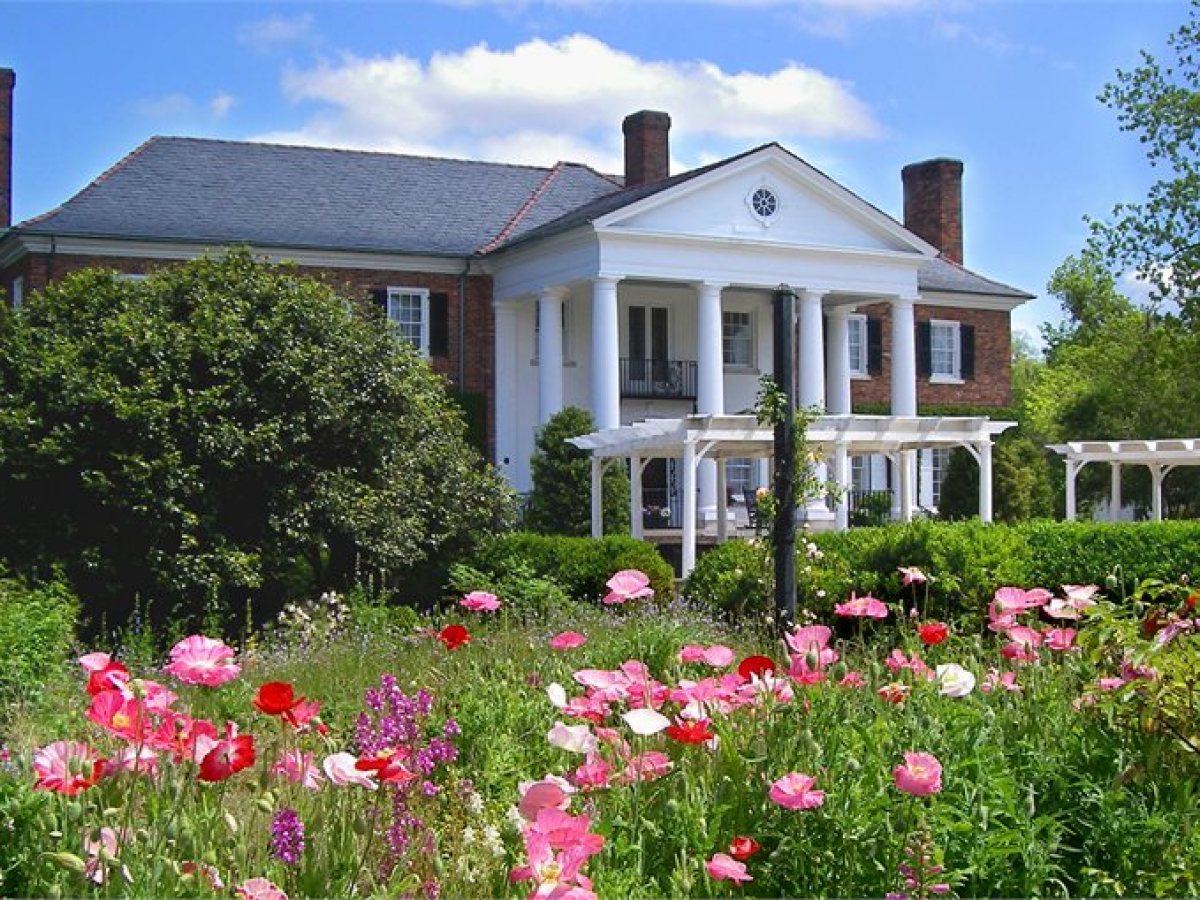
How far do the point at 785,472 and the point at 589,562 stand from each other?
6.55 metres

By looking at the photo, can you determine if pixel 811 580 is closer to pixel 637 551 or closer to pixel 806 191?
pixel 637 551

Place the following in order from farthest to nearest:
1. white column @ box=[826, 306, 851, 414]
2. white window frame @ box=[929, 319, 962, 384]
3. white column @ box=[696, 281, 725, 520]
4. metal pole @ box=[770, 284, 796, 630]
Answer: white window frame @ box=[929, 319, 962, 384], white column @ box=[826, 306, 851, 414], white column @ box=[696, 281, 725, 520], metal pole @ box=[770, 284, 796, 630]

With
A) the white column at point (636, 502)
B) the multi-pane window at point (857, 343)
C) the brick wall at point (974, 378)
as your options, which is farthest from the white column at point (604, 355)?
the multi-pane window at point (857, 343)

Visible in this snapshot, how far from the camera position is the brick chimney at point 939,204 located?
42.5m

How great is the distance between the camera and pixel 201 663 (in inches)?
185

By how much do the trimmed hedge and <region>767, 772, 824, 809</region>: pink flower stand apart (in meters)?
13.2

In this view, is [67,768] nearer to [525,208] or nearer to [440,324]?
[440,324]

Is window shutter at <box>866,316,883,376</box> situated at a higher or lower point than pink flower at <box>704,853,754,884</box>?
higher

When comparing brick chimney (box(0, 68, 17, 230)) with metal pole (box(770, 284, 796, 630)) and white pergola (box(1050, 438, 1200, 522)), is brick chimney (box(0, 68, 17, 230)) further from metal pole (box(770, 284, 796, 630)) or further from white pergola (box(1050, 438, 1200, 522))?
metal pole (box(770, 284, 796, 630))

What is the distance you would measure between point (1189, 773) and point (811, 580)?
875 centimetres

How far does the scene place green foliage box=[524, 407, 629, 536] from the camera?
28359 mm

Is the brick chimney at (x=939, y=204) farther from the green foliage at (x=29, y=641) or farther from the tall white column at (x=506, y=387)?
the green foliage at (x=29, y=641)

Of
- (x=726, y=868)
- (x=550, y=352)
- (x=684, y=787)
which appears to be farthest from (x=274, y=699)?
(x=550, y=352)

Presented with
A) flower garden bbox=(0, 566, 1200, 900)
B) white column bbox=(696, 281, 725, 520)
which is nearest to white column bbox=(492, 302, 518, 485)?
white column bbox=(696, 281, 725, 520)
